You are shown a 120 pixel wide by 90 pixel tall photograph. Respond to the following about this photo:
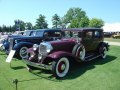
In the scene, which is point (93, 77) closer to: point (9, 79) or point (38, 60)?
point (38, 60)

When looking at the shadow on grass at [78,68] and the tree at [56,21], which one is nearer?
the shadow on grass at [78,68]

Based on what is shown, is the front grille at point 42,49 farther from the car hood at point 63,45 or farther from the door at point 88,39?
the door at point 88,39

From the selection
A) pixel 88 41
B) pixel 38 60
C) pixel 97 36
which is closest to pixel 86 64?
pixel 88 41

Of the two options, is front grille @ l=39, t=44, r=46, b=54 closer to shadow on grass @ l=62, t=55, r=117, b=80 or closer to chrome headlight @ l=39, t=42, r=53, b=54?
chrome headlight @ l=39, t=42, r=53, b=54

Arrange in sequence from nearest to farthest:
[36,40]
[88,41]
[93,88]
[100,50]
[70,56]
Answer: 1. [93,88]
2. [70,56]
3. [88,41]
4. [100,50]
5. [36,40]

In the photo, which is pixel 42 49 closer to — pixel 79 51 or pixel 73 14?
pixel 79 51

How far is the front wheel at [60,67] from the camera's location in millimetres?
7621

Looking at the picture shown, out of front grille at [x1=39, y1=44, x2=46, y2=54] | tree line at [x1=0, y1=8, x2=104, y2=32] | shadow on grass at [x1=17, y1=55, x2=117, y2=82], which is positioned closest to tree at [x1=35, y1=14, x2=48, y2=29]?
tree line at [x1=0, y1=8, x2=104, y2=32]

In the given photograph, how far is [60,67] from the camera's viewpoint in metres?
7.91

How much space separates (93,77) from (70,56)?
1.23m

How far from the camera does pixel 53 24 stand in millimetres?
113500

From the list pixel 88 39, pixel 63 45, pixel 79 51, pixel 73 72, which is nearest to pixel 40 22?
pixel 88 39

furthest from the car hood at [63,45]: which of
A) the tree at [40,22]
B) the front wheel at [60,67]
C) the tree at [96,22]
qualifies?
the tree at [40,22]

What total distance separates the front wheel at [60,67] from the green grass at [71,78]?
0.21 m
